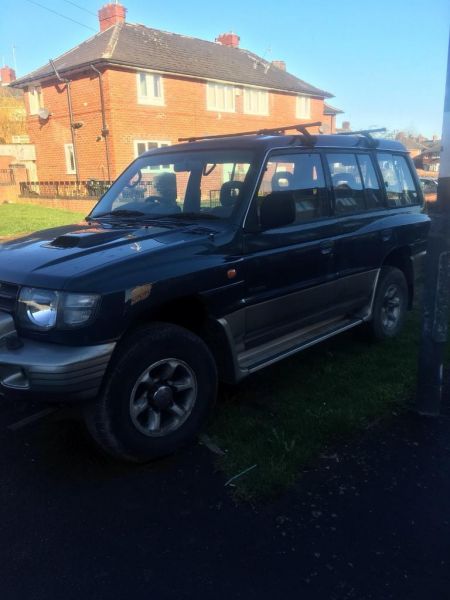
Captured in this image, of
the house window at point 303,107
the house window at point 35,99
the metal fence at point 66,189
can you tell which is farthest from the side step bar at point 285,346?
the house window at point 303,107

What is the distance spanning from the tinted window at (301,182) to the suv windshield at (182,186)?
21cm

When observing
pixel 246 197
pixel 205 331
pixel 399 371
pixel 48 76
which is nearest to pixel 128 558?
pixel 205 331

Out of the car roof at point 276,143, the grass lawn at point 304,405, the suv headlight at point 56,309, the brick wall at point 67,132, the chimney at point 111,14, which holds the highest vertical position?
the chimney at point 111,14

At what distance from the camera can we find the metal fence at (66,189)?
70.7 ft

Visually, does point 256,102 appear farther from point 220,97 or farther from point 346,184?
point 346,184

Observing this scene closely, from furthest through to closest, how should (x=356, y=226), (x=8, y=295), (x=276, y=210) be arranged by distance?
(x=356, y=226)
(x=276, y=210)
(x=8, y=295)

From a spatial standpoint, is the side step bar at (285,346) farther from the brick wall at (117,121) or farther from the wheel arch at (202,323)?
the brick wall at (117,121)

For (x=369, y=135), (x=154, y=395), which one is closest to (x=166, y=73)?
(x=369, y=135)

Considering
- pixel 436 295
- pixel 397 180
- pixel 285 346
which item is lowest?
pixel 285 346

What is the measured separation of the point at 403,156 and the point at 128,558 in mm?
4864

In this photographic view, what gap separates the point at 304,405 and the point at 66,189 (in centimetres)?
2128

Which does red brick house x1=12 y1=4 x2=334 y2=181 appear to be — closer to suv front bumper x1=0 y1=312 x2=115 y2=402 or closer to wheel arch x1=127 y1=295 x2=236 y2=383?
wheel arch x1=127 y1=295 x2=236 y2=383

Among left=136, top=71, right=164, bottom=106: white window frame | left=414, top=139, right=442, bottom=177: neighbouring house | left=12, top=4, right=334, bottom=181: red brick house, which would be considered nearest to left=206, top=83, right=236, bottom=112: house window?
left=12, top=4, right=334, bottom=181: red brick house

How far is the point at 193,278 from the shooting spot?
321cm
